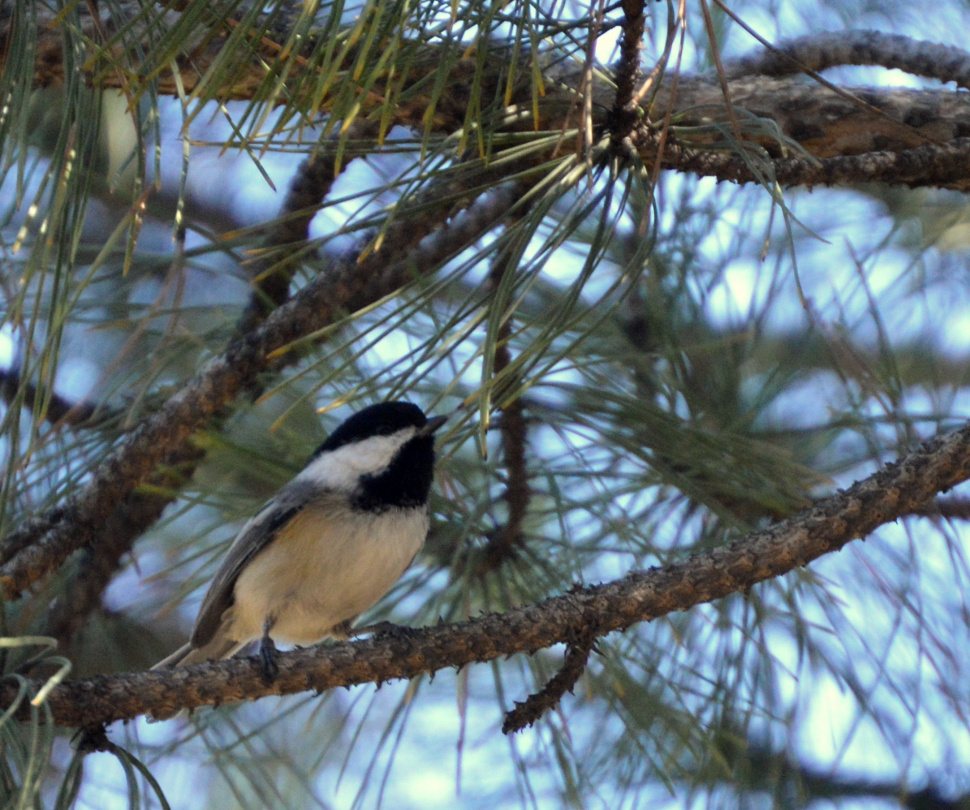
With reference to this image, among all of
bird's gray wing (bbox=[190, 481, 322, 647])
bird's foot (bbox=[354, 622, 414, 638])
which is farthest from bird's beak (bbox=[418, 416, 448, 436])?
bird's foot (bbox=[354, 622, 414, 638])

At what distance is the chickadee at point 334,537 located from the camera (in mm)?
1566

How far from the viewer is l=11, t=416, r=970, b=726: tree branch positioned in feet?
3.31

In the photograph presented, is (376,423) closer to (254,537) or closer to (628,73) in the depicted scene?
(254,537)

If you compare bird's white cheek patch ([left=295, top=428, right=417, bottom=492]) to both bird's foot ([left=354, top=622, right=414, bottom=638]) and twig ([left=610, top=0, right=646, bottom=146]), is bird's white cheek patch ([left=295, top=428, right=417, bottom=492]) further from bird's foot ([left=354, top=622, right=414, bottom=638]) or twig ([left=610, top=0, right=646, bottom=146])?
twig ([left=610, top=0, right=646, bottom=146])

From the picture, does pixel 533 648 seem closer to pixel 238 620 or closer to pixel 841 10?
pixel 238 620

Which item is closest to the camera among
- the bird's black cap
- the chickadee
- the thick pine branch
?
the thick pine branch

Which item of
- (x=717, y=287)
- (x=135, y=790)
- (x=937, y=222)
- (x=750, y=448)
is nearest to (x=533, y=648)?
(x=135, y=790)

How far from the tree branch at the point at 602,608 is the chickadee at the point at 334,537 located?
1.42 feet

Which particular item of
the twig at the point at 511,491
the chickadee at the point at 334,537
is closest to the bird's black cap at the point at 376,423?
the chickadee at the point at 334,537

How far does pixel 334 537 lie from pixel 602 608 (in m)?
0.64

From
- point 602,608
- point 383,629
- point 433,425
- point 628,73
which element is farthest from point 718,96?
point 383,629

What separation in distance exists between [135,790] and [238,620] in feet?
2.57

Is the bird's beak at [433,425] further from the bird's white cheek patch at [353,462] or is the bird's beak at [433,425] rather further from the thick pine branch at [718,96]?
the thick pine branch at [718,96]

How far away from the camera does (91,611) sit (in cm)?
181
